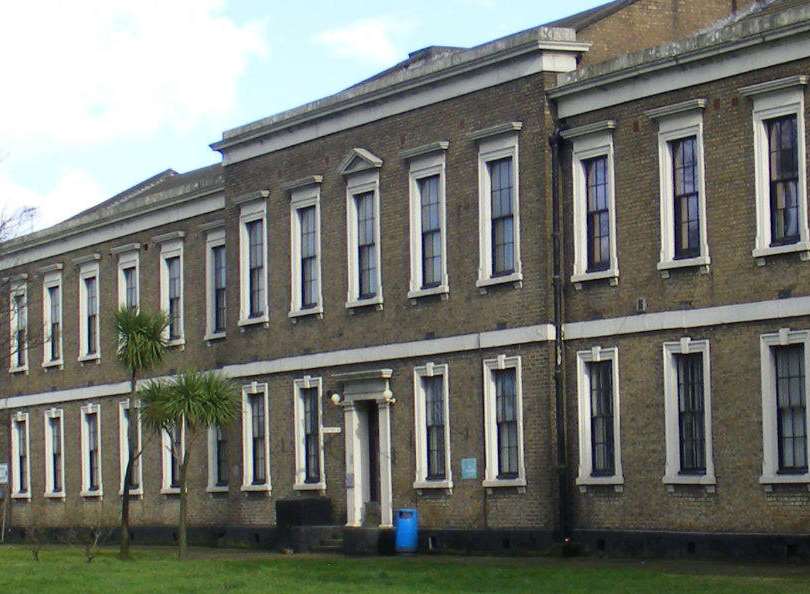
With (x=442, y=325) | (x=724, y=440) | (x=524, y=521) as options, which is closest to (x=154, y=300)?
(x=442, y=325)

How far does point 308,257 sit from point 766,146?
15.5 metres

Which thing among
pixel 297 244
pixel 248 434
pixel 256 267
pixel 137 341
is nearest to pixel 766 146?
pixel 137 341

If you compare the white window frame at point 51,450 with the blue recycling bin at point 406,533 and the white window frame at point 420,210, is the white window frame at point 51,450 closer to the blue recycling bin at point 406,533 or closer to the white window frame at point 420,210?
the white window frame at point 420,210

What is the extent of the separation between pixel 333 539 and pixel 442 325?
18.6 feet

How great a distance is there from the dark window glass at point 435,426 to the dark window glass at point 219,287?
11180 millimetres

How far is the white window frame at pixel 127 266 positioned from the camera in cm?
5844

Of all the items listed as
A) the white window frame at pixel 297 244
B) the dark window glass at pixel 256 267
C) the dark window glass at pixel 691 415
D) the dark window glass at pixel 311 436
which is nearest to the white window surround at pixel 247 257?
the dark window glass at pixel 256 267

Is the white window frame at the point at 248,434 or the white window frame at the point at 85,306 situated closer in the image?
the white window frame at the point at 248,434

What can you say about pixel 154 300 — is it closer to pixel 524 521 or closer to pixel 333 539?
pixel 333 539

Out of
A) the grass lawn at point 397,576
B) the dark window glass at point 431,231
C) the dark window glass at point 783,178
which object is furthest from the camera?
the dark window glass at point 431,231

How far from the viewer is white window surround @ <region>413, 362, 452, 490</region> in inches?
1705

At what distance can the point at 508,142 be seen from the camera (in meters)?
41.4

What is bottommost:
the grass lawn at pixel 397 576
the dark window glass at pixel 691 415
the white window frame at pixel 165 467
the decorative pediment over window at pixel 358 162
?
the grass lawn at pixel 397 576

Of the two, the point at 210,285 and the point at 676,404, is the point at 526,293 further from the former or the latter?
the point at 210,285
